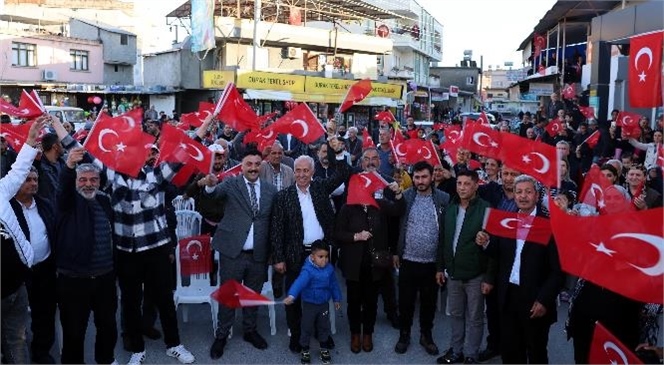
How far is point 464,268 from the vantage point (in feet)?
16.6

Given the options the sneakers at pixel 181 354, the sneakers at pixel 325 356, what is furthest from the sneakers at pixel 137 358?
the sneakers at pixel 325 356

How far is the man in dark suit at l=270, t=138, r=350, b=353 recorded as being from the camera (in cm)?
552

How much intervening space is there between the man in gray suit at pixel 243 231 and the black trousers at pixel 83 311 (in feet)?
3.37

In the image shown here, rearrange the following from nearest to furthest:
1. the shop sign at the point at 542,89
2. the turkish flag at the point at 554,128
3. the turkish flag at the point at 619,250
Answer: the turkish flag at the point at 619,250 → the turkish flag at the point at 554,128 → the shop sign at the point at 542,89

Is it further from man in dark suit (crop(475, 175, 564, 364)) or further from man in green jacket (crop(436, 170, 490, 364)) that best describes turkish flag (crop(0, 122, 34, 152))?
man in dark suit (crop(475, 175, 564, 364))

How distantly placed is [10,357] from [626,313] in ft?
15.0

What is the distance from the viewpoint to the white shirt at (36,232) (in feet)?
15.5

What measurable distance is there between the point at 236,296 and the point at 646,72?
409 cm

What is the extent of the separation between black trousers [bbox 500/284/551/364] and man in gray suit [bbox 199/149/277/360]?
224cm

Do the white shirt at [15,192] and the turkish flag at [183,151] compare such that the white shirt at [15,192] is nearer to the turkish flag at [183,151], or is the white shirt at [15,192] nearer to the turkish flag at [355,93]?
the turkish flag at [183,151]

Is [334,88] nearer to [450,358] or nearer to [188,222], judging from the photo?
[188,222]

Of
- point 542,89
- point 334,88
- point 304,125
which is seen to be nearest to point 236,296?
point 304,125

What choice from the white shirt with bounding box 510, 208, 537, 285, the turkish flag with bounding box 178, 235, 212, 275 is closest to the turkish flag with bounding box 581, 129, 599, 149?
the white shirt with bounding box 510, 208, 537, 285

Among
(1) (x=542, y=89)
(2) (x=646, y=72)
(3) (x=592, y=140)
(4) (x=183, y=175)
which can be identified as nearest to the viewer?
(2) (x=646, y=72)
